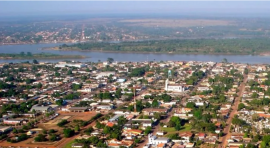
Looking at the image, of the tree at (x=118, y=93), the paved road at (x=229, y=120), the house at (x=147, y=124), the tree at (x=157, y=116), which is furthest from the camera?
the tree at (x=118, y=93)

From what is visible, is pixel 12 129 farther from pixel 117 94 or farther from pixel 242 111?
pixel 242 111

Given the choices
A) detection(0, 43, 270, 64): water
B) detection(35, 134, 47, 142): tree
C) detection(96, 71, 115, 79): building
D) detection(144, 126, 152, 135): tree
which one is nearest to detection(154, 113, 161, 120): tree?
detection(144, 126, 152, 135): tree

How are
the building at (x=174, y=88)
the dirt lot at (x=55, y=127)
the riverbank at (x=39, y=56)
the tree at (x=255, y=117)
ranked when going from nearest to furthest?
the dirt lot at (x=55, y=127), the tree at (x=255, y=117), the building at (x=174, y=88), the riverbank at (x=39, y=56)

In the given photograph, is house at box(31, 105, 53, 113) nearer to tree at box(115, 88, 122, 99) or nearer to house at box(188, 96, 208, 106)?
tree at box(115, 88, 122, 99)

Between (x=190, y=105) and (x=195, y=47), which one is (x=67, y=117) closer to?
(x=190, y=105)

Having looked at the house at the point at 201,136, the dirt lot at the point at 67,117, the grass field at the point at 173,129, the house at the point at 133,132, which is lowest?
the dirt lot at the point at 67,117

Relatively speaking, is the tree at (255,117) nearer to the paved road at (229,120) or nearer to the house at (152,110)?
the paved road at (229,120)

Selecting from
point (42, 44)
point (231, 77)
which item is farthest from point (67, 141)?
point (42, 44)

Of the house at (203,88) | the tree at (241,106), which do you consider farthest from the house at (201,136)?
the house at (203,88)

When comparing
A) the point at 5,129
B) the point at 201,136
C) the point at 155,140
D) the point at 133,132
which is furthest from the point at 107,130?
the point at 5,129
